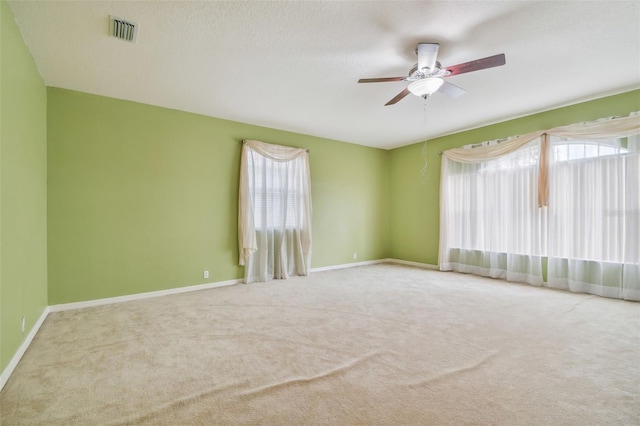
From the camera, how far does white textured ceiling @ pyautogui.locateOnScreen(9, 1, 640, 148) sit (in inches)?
87.7

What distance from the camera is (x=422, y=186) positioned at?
626 cm

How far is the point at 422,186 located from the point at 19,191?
6128mm

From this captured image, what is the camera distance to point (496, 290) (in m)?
4.23

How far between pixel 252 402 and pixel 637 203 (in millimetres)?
4955

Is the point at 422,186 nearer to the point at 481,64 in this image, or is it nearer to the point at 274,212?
the point at 274,212

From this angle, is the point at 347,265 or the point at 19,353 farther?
the point at 347,265

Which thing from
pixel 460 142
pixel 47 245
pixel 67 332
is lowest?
pixel 67 332

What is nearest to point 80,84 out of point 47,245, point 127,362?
point 47,245

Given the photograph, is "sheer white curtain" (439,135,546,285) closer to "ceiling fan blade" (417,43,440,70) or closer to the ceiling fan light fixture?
the ceiling fan light fixture

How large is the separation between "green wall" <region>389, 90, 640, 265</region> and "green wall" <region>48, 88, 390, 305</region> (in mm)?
2757

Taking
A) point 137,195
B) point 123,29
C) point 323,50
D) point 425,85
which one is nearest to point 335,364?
point 425,85

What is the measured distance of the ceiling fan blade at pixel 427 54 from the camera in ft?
8.42

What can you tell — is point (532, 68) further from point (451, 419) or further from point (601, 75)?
point (451, 419)

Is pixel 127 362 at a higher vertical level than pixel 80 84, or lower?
lower
